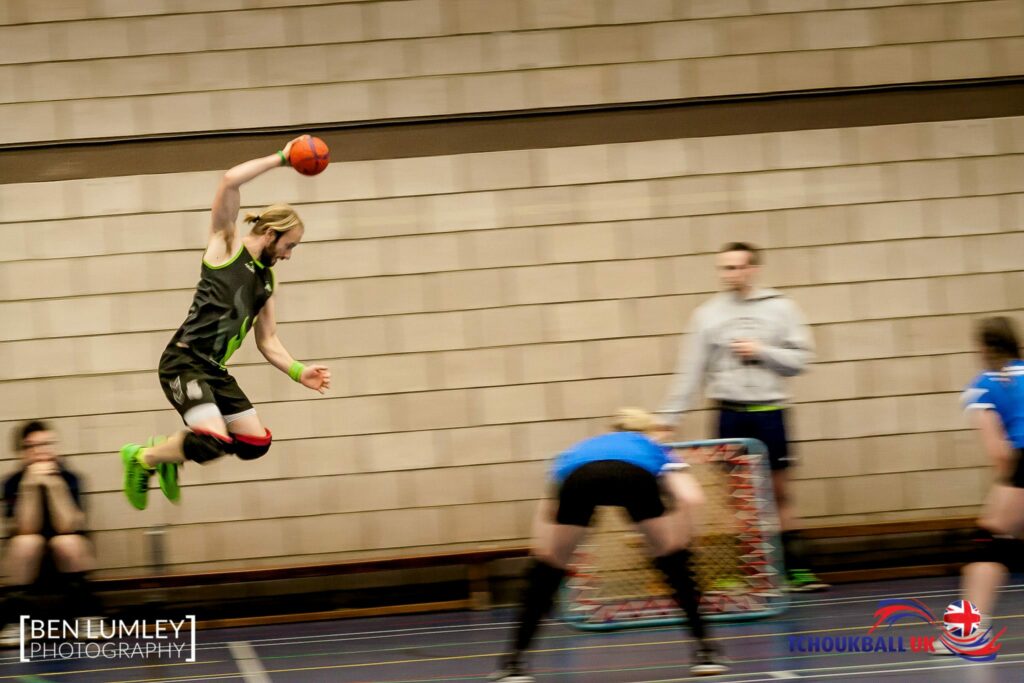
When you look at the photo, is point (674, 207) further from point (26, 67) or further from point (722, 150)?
point (26, 67)

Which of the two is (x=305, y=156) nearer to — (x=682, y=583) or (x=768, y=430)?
(x=682, y=583)

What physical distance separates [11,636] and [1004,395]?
5.78 metres

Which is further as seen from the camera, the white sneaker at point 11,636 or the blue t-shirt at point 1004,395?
the white sneaker at point 11,636

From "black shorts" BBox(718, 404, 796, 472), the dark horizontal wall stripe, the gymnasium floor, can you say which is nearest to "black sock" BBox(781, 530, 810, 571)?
the gymnasium floor

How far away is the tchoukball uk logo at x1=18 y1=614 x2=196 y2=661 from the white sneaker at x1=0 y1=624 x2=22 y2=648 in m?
0.03

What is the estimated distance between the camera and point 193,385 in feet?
18.8

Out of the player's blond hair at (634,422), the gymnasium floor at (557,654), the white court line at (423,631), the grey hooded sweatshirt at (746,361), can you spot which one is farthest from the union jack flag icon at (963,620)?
the grey hooded sweatshirt at (746,361)

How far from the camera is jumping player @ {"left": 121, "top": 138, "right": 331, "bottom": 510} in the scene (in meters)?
5.64

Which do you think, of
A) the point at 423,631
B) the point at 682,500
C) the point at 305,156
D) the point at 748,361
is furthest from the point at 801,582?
the point at 305,156

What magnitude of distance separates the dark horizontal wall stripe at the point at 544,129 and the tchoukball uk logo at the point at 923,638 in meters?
3.50

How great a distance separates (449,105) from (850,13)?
2.93 m

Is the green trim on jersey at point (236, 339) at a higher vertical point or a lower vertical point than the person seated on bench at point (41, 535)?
higher

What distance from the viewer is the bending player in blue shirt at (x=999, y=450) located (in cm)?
511

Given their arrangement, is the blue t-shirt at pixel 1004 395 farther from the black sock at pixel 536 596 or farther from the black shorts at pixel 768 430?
the black sock at pixel 536 596
